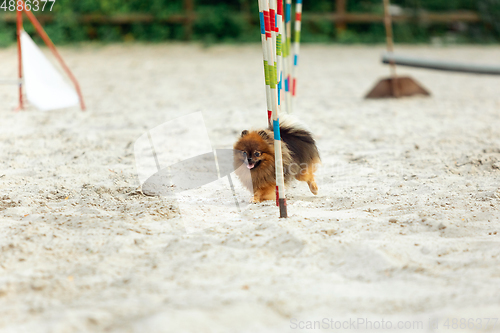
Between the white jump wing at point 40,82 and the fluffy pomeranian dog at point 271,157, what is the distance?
318cm

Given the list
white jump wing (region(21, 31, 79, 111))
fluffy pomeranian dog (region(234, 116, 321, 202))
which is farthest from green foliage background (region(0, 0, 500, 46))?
fluffy pomeranian dog (region(234, 116, 321, 202))

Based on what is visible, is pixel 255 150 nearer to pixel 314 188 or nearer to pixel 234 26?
pixel 314 188

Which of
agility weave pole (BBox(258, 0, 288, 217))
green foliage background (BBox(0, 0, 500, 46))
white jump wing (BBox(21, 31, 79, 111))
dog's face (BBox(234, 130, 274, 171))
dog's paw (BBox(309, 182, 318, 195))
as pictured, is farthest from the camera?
green foliage background (BBox(0, 0, 500, 46))

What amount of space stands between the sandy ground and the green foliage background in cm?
672

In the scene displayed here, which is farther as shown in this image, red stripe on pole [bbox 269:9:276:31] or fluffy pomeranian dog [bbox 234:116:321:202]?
fluffy pomeranian dog [bbox 234:116:321:202]

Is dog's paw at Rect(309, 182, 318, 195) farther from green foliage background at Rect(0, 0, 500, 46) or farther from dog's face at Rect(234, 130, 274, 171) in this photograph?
green foliage background at Rect(0, 0, 500, 46)

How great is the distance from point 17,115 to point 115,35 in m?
6.72

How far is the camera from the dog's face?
2.89 m

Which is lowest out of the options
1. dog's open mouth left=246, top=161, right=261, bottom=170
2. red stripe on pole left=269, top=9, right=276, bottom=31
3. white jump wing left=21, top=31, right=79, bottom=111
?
dog's open mouth left=246, top=161, right=261, bottom=170

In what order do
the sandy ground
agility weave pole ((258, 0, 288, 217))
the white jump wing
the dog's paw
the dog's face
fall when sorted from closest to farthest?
the sandy ground → agility weave pole ((258, 0, 288, 217)) → the dog's face → the dog's paw → the white jump wing

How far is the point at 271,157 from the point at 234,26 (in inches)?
365

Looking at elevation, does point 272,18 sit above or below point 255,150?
above

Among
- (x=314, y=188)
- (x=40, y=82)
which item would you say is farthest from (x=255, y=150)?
(x=40, y=82)

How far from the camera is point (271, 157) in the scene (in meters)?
2.90
